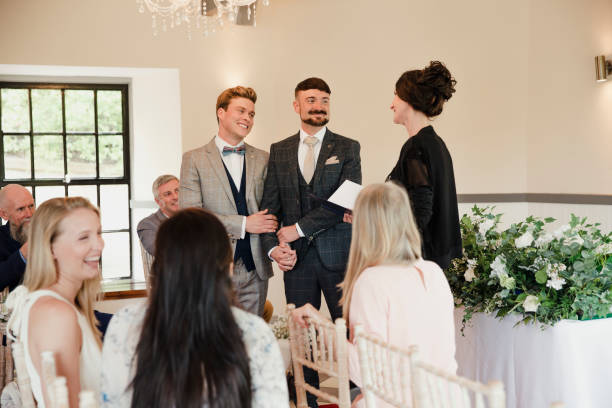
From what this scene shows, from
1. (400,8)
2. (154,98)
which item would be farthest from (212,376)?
(400,8)

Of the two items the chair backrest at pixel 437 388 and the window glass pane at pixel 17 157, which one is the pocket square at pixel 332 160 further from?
the window glass pane at pixel 17 157

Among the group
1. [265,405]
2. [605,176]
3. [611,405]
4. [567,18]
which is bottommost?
[611,405]

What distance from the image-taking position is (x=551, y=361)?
9.00ft

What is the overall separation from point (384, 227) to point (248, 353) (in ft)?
2.56

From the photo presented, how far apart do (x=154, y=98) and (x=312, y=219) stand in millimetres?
2939

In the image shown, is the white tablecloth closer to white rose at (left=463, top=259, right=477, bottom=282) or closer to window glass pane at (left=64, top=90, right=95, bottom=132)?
white rose at (left=463, top=259, right=477, bottom=282)

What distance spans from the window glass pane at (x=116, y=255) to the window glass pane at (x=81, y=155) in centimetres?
59

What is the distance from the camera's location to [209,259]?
1392 mm

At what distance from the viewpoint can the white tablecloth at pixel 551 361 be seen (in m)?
2.68

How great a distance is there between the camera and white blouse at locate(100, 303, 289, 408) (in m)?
1.47

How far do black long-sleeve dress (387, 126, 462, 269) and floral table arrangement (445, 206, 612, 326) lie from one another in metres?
0.19

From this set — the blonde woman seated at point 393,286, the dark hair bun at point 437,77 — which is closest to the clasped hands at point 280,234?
the dark hair bun at point 437,77

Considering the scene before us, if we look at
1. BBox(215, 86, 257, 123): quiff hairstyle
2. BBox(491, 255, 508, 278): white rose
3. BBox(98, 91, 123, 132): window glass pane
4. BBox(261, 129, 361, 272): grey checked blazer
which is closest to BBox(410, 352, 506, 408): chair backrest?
BBox(491, 255, 508, 278): white rose

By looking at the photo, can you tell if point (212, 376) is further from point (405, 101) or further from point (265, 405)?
point (405, 101)
